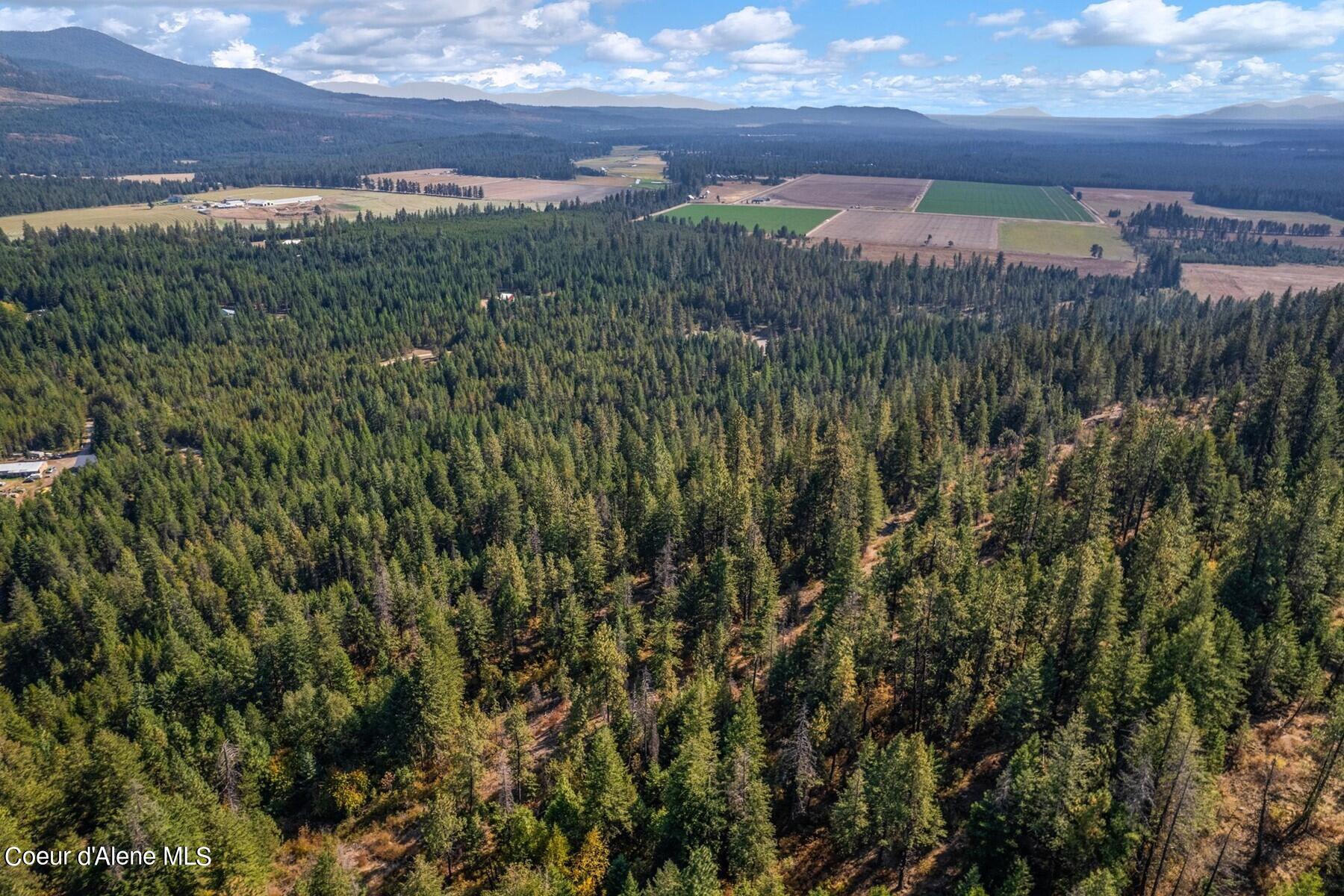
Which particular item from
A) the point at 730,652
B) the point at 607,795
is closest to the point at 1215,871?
the point at 607,795

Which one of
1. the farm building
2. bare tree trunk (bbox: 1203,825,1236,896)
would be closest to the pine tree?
bare tree trunk (bbox: 1203,825,1236,896)

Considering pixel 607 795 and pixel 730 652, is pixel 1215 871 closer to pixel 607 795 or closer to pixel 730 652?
pixel 607 795

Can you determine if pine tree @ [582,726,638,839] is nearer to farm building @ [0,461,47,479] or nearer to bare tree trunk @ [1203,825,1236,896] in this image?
bare tree trunk @ [1203,825,1236,896]

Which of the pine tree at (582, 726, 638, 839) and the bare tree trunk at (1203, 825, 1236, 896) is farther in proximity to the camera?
the pine tree at (582, 726, 638, 839)

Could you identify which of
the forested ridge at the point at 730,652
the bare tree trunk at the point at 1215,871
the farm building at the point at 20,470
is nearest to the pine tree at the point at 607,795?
the forested ridge at the point at 730,652

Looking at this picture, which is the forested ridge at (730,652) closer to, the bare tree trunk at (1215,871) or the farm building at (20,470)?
the bare tree trunk at (1215,871)
